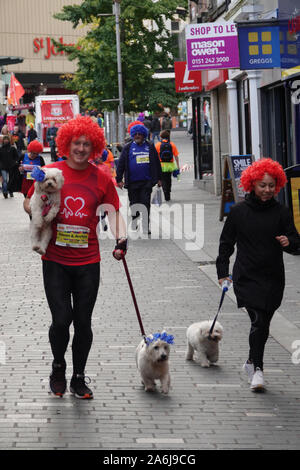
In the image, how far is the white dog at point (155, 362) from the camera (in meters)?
6.38

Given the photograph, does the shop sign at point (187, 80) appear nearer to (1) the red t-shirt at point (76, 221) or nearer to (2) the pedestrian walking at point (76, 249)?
(2) the pedestrian walking at point (76, 249)

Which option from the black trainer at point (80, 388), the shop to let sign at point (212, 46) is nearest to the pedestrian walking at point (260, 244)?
the black trainer at point (80, 388)

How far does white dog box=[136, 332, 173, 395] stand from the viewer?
20.9ft

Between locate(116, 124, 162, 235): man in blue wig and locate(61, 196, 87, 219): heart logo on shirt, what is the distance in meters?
9.84

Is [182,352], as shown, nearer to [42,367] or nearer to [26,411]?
[42,367]

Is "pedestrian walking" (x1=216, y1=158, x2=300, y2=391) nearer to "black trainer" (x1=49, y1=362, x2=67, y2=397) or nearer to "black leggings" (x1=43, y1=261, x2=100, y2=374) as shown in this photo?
"black leggings" (x1=43, y1=261, x2=100, y2=374)

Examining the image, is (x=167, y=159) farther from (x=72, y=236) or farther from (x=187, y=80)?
(x=72, y=236)

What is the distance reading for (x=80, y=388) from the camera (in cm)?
630

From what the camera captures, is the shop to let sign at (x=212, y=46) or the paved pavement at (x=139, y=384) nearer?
Answer: the paved pavement at (x=139, y=384)

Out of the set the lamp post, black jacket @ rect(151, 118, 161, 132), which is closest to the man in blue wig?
the lamp post

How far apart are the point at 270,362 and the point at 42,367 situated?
5.50 feet

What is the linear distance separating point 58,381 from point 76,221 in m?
1.06

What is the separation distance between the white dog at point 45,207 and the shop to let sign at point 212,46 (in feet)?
40.4
